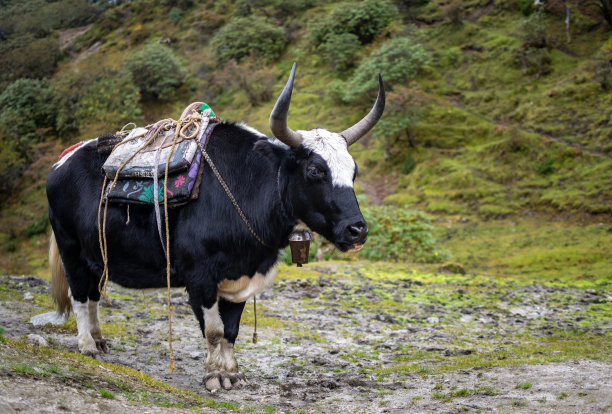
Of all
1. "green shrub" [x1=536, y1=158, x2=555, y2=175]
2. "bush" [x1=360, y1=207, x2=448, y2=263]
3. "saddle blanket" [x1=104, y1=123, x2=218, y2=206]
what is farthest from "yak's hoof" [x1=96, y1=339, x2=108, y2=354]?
"green shrub" [x1=536, y1=158, x2=555, y2=175]

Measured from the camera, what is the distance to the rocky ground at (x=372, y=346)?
14.1 feet

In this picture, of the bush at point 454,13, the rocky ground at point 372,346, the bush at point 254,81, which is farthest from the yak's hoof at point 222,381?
the bush at point 454,13

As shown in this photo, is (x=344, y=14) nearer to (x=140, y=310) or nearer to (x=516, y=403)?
(x=140, y=310)

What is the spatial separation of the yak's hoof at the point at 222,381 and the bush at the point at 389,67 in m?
25.7

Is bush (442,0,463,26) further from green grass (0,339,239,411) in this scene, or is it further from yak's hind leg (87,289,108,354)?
green grass (0,339,239,411)

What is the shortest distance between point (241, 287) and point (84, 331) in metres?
2.03

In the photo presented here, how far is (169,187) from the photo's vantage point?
5.00 m

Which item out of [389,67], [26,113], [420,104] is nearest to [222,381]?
[420,104]

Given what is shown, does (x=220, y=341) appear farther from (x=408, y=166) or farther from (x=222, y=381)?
(x=408, y=166)

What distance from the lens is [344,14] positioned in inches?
1527

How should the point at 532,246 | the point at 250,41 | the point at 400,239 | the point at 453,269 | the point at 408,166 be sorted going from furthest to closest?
the point at 250,41, the point at 408,166, the point at 532,246, the point at 400,239, the point at 453,269

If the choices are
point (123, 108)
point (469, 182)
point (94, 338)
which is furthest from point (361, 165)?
point (94, 338)

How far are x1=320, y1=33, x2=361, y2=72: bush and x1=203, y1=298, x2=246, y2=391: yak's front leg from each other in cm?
3249

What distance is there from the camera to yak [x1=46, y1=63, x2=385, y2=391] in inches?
185
